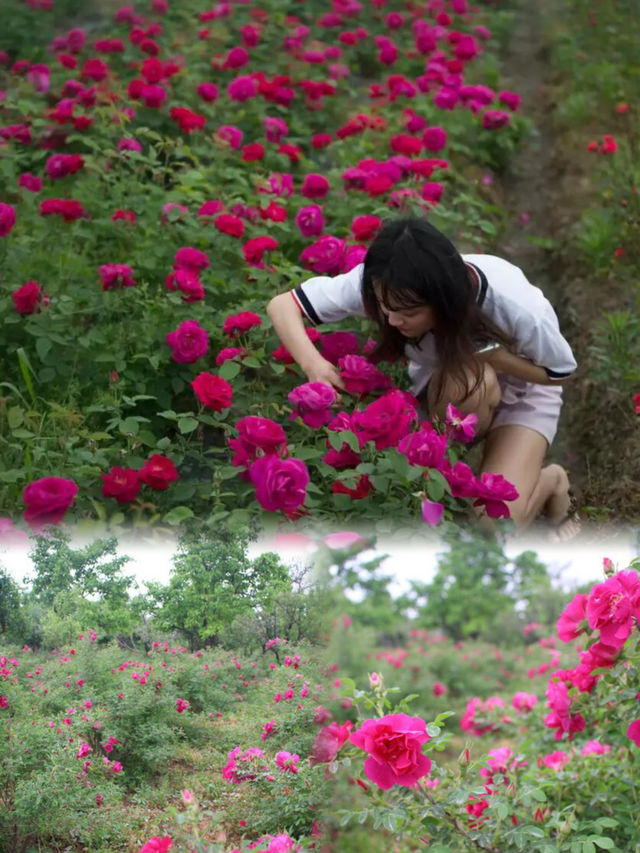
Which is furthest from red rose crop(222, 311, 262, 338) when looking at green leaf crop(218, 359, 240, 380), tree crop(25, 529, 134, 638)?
tree crop(25, 529, 134, 638)

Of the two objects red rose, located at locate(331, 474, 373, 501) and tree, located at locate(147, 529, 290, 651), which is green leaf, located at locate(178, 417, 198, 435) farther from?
tree, located at locate(147, 529, 290, 651)

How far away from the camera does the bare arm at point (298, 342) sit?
2346 mm

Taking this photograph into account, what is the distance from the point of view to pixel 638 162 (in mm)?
4262

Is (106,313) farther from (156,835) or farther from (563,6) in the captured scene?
(563,6)

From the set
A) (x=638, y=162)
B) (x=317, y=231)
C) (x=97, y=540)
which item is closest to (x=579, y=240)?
(x=638, y=162)

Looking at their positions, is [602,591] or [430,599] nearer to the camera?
[602,591]

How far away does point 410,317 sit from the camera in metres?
2.26

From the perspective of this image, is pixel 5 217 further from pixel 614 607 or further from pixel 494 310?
pixel 614 607

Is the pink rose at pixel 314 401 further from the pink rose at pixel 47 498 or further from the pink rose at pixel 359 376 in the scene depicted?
the pink rose at pixel 47 498

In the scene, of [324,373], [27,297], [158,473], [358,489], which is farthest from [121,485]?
[27,297]

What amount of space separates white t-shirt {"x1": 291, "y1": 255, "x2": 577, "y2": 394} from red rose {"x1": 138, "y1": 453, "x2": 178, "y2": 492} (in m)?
0.65

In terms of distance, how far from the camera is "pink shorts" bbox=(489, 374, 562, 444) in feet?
8.50

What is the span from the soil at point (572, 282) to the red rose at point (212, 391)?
110 cm

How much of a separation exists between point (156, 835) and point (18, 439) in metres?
1.03
